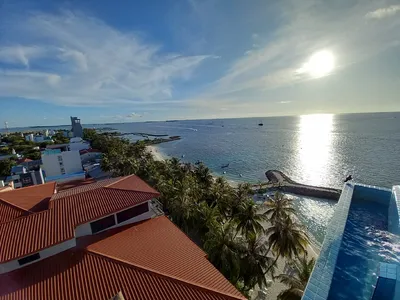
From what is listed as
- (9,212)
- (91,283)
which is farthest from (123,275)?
(9,212)

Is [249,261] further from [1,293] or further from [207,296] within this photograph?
[1,293]

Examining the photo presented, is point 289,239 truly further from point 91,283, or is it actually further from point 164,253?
point 91,283

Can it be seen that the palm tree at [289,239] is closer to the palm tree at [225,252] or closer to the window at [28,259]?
the palm tree at [225,252]

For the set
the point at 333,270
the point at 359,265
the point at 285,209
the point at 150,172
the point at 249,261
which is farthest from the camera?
the point at 150,172

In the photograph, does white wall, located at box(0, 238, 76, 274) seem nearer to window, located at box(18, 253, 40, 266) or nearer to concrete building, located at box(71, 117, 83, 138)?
window, located at box(18, 253, 40, 266)

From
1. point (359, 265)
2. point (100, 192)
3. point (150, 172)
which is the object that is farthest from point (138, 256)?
point (150, 172)

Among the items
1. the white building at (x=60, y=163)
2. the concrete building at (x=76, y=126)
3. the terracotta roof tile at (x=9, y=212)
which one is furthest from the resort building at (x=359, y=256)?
the concrete building at (x=76, y=126)
